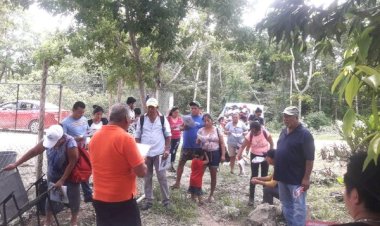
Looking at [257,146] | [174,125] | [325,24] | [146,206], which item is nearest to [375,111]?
[325,24]

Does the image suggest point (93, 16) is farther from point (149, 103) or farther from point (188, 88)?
point (188, 88)

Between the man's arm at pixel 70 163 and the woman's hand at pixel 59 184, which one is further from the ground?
the man's arm at pixel 70 163

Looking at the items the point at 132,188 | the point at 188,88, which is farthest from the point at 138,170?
the point at 188,88

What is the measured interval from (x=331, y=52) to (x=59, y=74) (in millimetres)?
22154

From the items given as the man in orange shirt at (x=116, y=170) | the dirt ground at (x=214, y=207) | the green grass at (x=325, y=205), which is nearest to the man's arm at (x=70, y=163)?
the man in orange shirt at (x=116, y=170)

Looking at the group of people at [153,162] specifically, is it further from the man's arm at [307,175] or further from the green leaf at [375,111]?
the green leaf at [375,111]

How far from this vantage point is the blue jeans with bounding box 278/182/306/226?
471 centimetres

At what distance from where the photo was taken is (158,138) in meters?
6.71

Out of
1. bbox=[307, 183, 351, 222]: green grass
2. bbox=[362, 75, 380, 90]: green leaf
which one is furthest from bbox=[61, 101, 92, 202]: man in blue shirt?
bbox=[362, 75, 380, 90]: green leaf

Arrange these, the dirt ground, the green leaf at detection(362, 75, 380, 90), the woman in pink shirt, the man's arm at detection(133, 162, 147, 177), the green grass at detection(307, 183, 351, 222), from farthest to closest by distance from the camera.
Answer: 1. the woman in pink shirt
2. the green grass at detection(307, 183, 351, 222)
3. the dirt ground
4. the man's arm at detection(133, 162, 147, 177)
5. the green leaf at detection(362, 75, 380, 90)

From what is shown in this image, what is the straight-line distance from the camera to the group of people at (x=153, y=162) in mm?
1483

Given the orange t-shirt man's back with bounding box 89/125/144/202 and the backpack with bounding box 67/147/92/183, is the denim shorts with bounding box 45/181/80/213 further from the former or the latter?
the orange t-shirt man's back with bounding box 89/125/144/202

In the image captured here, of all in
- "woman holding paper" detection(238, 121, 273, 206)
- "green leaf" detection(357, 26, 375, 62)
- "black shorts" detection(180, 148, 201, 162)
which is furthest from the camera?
"black shorts" detection(180, 148, 201, 162)

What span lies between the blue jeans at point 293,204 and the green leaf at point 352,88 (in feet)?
12.5
